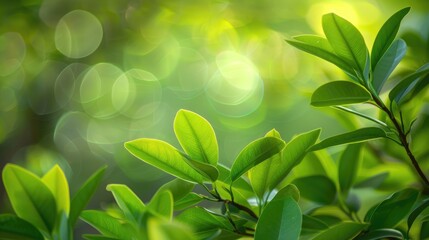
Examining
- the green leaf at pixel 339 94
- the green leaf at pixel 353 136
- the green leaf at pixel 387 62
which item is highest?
the green leaf at pixel 387 62

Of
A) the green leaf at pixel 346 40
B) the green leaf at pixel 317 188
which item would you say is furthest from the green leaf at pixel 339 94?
the green leaf at pixel 317 188

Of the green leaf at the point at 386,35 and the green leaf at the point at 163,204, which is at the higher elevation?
the green leaf at the point at 386,35

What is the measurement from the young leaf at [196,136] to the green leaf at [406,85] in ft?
0.49

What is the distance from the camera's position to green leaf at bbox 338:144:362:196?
0.56 m

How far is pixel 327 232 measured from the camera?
1.26 feet

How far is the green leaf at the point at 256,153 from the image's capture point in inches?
16.2

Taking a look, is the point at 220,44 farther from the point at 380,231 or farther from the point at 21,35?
the point at 380,231

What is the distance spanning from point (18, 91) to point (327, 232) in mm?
1322

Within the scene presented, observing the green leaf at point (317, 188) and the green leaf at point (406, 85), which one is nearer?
the green leaf at point (406, 85)

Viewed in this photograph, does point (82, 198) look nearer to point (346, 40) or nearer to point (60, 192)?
point (60, 192)

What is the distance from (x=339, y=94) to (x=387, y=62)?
56 millimetres

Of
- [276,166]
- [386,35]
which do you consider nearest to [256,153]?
[276,166]

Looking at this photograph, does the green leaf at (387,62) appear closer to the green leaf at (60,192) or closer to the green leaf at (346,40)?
the green leaf at (346,40)

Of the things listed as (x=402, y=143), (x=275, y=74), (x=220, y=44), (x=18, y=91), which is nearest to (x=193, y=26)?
(x=220, y=44)
